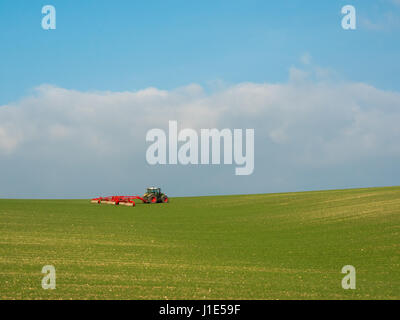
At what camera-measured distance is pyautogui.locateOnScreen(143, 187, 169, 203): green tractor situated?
233 feet

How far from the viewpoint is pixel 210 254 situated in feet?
83.6

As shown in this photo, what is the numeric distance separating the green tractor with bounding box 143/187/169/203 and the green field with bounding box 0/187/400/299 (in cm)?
2356

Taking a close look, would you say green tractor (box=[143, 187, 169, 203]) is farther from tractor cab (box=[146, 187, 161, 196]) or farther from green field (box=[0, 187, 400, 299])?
green field (box=[0, 187, 400, 299])

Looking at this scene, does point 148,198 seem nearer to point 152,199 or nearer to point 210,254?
point 152,199

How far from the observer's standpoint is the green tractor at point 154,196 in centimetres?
7112

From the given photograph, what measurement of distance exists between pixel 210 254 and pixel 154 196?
46875 mm

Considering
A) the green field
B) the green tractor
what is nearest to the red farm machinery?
the green tractor

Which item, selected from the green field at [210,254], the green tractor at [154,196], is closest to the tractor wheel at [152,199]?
the green tractor at [154,196]

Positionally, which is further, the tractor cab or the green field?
the tractor cab

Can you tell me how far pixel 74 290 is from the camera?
15.2m

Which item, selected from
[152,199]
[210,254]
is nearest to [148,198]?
[152,199]

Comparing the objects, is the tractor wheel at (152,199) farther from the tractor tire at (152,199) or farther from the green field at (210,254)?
the green field at (210,254)
